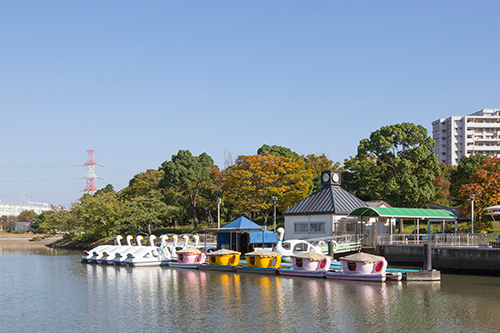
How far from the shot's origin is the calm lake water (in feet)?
57.8

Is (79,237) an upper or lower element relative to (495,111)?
lower

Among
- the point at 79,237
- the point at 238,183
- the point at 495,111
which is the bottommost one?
the point at 79,237

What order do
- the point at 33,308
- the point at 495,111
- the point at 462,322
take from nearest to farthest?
the point at 462,322 < the point at 33,308 < the point at 495,111

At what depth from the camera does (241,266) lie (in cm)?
3453

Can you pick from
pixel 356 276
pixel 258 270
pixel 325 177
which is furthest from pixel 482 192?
pixel 258 270

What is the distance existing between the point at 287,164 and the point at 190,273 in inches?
1038

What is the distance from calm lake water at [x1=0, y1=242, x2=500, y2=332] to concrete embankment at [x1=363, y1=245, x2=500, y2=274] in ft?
4.65

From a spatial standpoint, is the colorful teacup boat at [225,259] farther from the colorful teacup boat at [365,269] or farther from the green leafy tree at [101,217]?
the green leafy tree at [101,217]

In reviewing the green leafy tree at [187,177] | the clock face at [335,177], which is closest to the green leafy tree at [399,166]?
the clock face at [335,177]

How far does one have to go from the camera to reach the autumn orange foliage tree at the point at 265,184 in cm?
5722

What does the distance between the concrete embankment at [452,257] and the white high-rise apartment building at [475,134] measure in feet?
294

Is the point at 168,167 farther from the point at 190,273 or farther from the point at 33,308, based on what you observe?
the point at 33,308

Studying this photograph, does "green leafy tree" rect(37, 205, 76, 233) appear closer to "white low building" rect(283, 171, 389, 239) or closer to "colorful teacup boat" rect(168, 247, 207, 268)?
"colorful teacup boat" rect(168, 247, 207, 268)

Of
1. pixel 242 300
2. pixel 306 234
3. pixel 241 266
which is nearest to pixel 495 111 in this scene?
pixel 306 234
